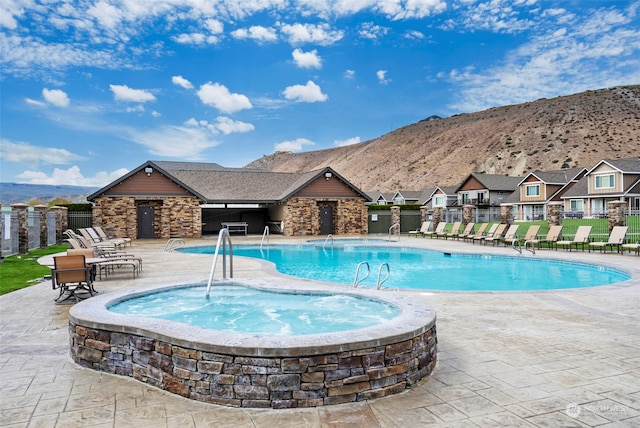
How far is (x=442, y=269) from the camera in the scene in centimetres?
1394

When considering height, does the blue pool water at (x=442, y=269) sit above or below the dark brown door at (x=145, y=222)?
below

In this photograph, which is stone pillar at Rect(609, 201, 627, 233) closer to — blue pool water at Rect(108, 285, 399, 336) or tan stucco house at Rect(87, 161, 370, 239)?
tan stucco house at Rect(87, 161, 370, 239)

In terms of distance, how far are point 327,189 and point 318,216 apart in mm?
1832

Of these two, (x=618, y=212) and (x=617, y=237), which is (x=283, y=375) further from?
(x=618, y=212)

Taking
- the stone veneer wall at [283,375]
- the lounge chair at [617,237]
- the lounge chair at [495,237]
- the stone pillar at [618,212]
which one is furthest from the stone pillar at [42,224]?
the stone pillar at [618,212]

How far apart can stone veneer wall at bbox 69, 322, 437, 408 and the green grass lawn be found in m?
6.54

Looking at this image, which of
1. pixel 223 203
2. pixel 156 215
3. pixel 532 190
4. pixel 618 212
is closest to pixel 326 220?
pixel 223 203

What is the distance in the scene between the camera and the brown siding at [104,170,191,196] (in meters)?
25.2

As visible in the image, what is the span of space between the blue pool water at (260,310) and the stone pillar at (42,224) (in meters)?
15.0

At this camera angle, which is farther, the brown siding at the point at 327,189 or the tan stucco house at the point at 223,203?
the brown siding at the point at 327,189

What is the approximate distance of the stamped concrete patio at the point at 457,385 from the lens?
336 cm

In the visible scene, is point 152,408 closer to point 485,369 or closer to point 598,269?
point 485,369

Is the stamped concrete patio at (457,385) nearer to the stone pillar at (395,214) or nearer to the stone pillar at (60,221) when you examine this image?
the stone pillar at (60,221)

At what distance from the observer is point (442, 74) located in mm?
92250
